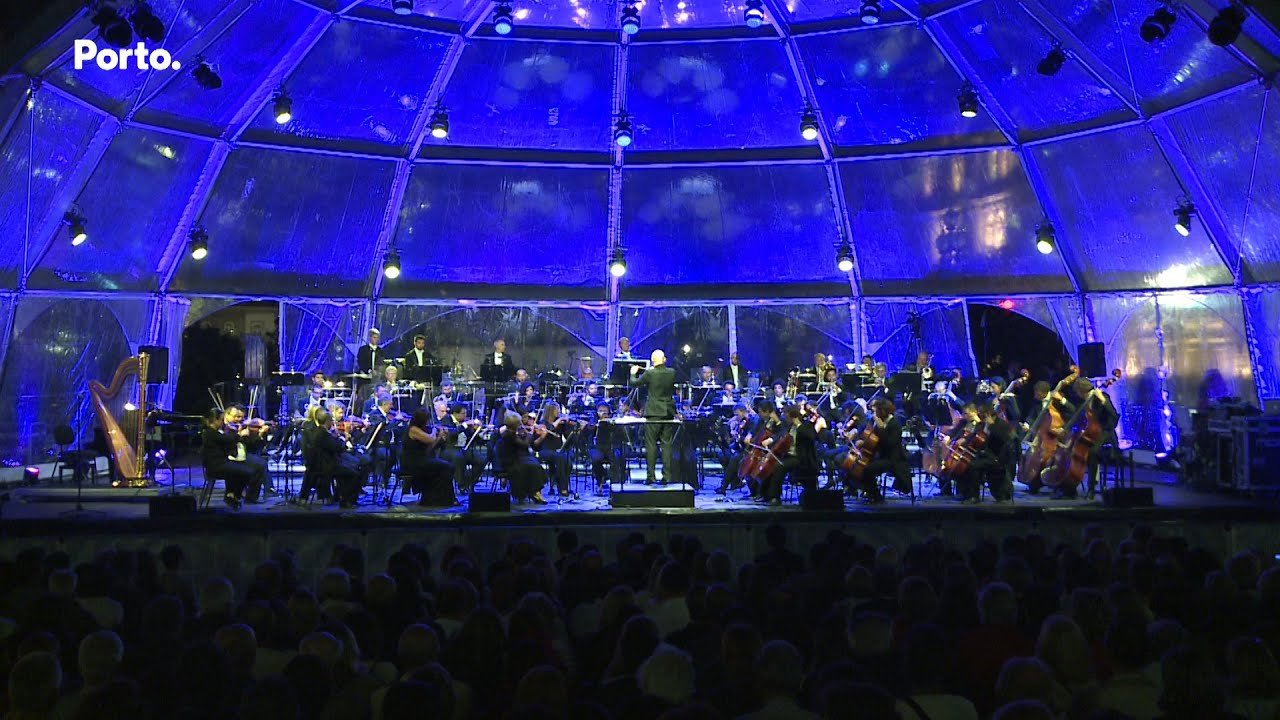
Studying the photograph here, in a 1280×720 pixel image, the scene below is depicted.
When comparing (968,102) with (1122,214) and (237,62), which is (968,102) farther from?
(237,62)

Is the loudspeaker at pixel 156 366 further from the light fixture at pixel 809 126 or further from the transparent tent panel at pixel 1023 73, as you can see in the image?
the transparent tent panel at pixel 1023 73

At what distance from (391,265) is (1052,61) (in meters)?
11.2

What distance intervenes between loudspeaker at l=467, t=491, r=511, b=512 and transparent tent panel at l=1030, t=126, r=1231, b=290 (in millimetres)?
11471

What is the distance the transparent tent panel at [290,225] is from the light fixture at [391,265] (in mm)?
577

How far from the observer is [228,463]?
13.9 m

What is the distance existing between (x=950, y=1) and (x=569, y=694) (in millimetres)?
14807

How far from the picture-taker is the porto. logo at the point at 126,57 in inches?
579

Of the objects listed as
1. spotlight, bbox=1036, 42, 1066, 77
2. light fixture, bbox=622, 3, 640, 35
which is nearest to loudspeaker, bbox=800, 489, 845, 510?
spotlight, bbox=1036, 42, 1066, 77

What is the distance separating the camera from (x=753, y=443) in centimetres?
1484

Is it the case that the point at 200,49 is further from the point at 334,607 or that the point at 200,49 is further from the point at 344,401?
the point at 334,607

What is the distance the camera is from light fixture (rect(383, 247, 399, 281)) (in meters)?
20.0

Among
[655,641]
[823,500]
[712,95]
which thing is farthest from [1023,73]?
[655,641]

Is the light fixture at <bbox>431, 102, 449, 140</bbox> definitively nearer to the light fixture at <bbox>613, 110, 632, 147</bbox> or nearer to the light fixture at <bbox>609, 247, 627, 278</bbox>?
the light fixture at <bbox>613, 110, 632, 147</bbox>

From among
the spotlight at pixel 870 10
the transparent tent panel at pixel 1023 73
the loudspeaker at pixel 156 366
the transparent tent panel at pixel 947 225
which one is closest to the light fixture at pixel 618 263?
the transparent tent panel at pixel 947 225
